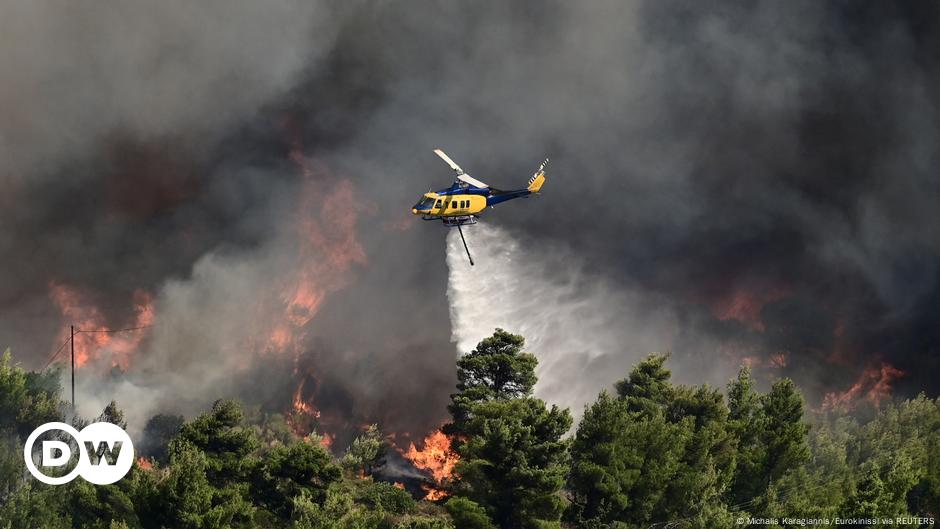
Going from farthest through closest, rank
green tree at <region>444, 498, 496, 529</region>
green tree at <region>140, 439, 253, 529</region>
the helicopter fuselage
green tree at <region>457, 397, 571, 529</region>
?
the helicopter fuselage → green tree at <region>457, 397, 571, 529</region> → green tree at <region>444, 498, 496, 529</region> → green tree at <region>140, 439, 253, 529</region>

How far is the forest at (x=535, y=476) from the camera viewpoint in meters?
105

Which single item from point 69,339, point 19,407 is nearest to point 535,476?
point 19,407

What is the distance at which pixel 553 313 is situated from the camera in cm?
17538

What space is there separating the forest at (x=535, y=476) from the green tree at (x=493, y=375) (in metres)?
0.15

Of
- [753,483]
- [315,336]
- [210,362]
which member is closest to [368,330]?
[315,336]

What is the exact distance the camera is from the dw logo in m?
113

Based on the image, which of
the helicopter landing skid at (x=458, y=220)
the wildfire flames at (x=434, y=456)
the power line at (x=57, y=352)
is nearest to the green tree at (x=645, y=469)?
the helicopter landing skid at (x=458, y=220)

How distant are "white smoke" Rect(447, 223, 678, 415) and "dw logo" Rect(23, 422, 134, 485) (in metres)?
43.9

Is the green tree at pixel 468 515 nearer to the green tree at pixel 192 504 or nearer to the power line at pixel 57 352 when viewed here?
the green tree at pixel 192 504

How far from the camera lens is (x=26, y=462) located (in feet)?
405

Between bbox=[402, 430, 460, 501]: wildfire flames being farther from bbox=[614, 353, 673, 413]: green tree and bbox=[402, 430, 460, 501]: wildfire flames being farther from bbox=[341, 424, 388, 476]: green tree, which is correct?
bbox=[614, 353, 673, 413]: green tree

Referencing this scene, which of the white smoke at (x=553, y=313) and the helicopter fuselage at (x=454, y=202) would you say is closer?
the helicopter fuselage at (x=454, y=202)

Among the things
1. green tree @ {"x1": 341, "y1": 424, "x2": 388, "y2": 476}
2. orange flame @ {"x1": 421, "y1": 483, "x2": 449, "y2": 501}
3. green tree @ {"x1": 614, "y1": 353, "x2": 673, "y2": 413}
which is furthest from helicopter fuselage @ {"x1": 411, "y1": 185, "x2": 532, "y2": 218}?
orange flame @ {"x1": 421, "y1": 483, "x2": 449, "y2": 501}

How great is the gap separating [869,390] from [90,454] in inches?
4380
